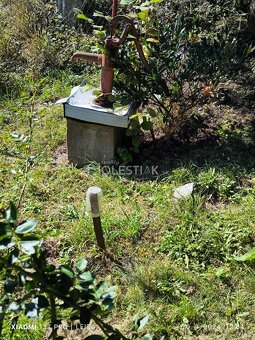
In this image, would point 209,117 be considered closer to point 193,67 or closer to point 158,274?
point 193,67

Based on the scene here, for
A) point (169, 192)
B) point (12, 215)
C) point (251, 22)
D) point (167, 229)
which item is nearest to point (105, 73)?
point (169, 192)

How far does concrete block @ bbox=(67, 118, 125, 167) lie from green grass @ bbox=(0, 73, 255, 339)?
0.14 m

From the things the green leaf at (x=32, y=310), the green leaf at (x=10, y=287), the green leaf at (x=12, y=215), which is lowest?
the green leaf at (x=32, y=310)

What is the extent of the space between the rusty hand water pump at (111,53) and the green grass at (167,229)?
24.4 inches

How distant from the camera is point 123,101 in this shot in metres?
3.85

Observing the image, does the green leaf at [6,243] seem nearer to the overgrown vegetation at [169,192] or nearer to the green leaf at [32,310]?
the green leaf at [32,310]

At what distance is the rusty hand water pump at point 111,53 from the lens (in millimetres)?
3744

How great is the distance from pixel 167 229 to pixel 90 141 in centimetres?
115

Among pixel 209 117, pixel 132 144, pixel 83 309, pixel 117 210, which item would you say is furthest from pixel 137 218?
pixel 83 309

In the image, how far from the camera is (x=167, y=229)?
3.29 metres

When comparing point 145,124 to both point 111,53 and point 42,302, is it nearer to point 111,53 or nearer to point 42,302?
point 111,53

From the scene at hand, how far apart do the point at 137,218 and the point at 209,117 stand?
166 centimetres

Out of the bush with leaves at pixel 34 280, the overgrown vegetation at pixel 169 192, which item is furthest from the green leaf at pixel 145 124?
the bush with leaves at pixel 34 280

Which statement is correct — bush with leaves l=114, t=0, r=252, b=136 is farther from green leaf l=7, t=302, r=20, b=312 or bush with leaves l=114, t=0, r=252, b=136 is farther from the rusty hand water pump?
green leaf l=7, t=302, r=20, b=312
